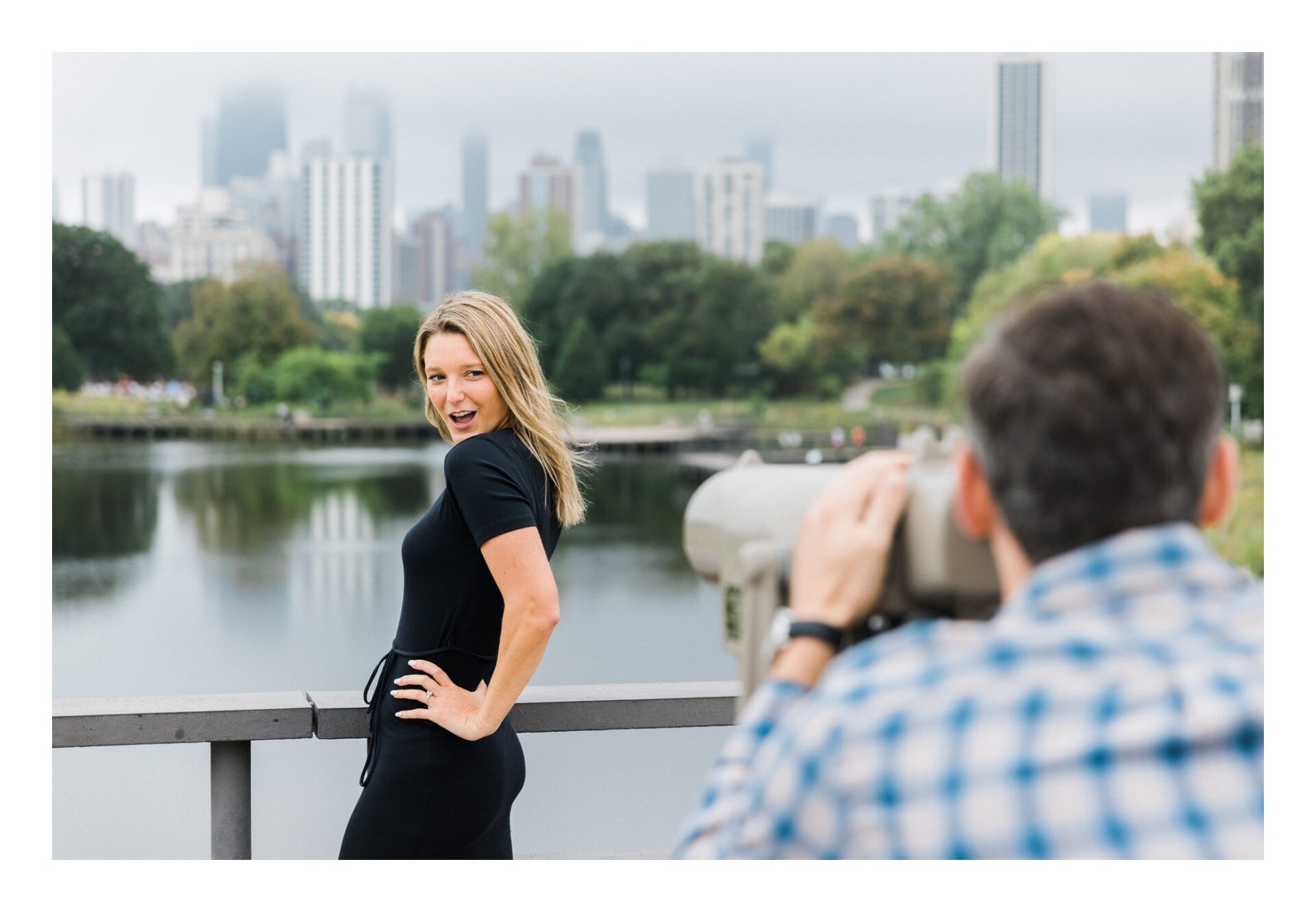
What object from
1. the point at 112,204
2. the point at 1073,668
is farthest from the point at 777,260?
the point at 1073,668

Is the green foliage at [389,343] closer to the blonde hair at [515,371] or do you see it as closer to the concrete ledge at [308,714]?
the concrete ledge at [308,714]

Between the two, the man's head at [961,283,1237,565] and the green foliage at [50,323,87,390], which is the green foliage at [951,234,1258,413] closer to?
the man's head at [961,283,1237,565]

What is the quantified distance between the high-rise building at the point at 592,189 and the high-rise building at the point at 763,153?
7.49 m

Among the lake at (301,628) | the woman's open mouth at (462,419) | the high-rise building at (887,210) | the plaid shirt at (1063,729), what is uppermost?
the high-rise building at (887,210)

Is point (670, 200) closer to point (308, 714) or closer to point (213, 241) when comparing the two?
point (213, 241)

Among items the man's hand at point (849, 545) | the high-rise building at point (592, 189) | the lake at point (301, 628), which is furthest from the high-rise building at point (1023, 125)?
the man's hand at point (849, 545)

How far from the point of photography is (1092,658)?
0.86 metres

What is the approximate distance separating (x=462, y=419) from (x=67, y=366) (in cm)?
3932

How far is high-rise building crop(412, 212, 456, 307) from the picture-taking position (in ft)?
266

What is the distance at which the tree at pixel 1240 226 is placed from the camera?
2359 cm

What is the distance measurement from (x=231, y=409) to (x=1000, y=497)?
51.8 meters
